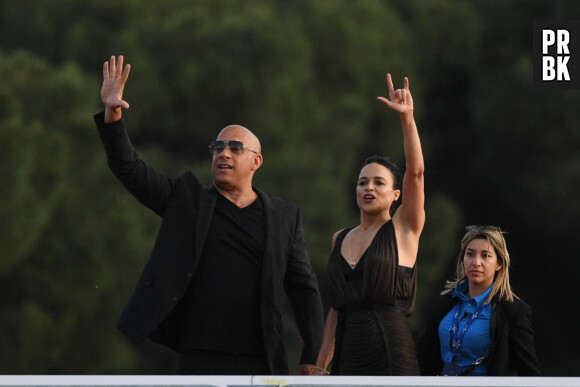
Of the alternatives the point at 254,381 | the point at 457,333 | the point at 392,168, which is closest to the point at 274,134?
the point at 392,168

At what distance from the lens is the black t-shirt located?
3271 millimetres

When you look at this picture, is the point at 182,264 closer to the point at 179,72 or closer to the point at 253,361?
the point at 253,361

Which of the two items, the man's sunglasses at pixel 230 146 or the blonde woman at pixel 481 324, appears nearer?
the blonde woman at pixel 481 324

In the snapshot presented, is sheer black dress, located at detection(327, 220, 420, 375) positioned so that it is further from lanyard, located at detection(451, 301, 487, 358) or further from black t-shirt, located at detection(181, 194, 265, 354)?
black t-shirt, located at detection(181, 194, 265, 354)

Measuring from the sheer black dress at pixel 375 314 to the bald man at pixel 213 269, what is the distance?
0.76ft

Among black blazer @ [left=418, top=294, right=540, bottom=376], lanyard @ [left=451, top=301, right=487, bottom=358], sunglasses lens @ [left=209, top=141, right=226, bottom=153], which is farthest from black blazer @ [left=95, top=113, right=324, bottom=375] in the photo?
black blazer @ [left=418, top=294, right=540, bottom=376]

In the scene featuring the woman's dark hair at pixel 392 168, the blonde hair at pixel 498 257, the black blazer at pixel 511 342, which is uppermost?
the woman's dark hair at pixel 392 168

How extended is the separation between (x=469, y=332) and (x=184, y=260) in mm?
887

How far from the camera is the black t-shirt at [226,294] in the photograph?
3.27 m

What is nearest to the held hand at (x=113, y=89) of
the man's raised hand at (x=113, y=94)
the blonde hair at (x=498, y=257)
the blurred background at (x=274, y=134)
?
the man's raised hand at (x=113, y=94)

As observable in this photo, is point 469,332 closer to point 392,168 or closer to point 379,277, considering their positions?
A: point 379,277

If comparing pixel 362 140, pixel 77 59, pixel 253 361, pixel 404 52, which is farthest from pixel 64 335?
pixel 253 361

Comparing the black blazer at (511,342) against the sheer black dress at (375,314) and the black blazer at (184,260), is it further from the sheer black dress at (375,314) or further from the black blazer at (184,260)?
the black blazer at (184,260)

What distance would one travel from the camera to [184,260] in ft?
10.8
